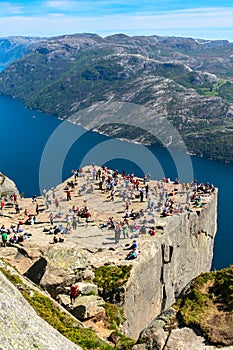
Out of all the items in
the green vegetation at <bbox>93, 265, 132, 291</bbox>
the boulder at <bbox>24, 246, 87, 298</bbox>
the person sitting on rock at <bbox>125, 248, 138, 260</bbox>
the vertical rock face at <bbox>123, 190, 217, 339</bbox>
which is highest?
the boulder at <bbox>24, 246, 87, 298</bbox>

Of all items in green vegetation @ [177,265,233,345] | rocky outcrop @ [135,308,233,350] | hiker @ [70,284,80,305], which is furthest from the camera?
hiker @ [70,284,80,305]

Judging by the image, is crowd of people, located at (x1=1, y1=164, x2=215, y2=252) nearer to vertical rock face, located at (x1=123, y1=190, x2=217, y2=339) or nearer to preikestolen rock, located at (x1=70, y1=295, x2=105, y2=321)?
vertical rock face, located at (x1=123, y1=190, x2=217, y2=339)

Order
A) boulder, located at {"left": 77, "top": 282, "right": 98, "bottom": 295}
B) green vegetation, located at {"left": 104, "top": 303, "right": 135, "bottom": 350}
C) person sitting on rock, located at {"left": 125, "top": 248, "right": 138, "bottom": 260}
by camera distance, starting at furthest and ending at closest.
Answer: person sitting on rock, located at {"left": 125, "top": 248, "right": 138, "bottom": 260}
boulder, located at {"left": 77, "top": 282, "right": 98, "bottom": 295}
green vegetation, located at {"left": 104, "top": 303, "right": 135, "bottom": 350}

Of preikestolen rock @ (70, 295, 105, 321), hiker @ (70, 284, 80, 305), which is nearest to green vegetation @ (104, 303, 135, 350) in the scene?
preikestolen rock @ (70, 295, 105, 321)

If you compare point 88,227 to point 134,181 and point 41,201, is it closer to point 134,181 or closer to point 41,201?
point 41,201

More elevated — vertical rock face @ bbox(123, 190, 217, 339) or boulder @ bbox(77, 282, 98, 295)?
boulder @ bbox(77, 282, 98, 295)

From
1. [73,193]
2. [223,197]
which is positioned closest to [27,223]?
[73,193]

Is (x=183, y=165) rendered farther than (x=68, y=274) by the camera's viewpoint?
Yes

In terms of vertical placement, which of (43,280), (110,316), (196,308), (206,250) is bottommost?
(206,250)
